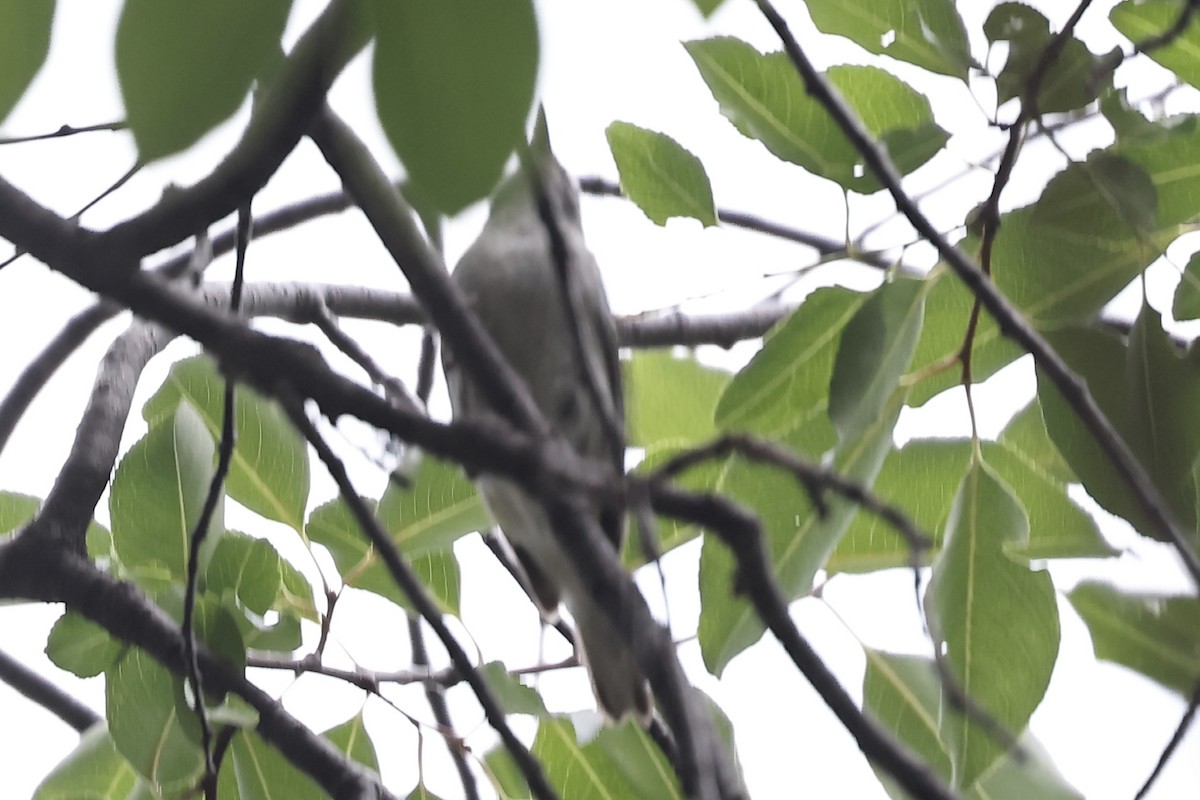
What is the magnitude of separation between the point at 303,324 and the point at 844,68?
2.36 feet

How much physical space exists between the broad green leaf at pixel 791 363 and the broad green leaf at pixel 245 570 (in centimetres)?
37

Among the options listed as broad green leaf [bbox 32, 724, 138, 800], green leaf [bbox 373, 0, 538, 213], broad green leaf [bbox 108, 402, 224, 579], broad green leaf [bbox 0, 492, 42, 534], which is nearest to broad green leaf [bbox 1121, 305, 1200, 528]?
green leaf [bbox 373, 0, 538, 213]

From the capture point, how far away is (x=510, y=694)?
0.82 m

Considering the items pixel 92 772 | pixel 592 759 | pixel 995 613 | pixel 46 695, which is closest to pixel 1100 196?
pixel 995 613

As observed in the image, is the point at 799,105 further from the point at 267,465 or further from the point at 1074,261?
the point at 267,465

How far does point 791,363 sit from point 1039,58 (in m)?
0.24

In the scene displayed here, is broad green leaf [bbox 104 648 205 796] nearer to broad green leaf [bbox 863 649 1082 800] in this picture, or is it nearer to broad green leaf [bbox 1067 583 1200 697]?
broad green leaf [bbox 863 649 1082 800]

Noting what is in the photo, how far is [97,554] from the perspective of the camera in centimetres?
114

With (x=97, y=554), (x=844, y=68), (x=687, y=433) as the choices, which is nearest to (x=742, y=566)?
(x=844, y=68)

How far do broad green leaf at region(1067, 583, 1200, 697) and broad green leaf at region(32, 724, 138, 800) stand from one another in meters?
0.83

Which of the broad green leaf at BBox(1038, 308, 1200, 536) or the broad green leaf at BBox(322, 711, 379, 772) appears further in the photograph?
the broad green leaf at BBox(322, 711, 379, 772)

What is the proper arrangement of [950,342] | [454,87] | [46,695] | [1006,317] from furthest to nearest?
[46,695] < [950,342] < [1006,317] < [454,87]

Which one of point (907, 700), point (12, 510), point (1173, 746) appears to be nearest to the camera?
point (1173, 746)

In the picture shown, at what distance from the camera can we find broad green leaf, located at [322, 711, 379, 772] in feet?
3.26
